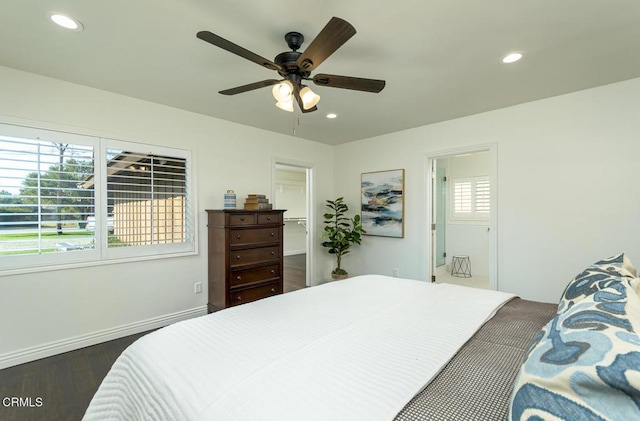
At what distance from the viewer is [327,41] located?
1494mm

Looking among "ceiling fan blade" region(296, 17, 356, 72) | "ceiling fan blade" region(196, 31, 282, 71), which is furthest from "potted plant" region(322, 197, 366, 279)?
"ceiling fan blade" region(196, 31, 282, 71)

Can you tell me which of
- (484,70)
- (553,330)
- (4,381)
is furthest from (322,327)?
(4,381)

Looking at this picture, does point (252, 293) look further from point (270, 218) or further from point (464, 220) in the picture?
point (464, 220)

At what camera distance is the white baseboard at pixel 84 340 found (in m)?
2.43

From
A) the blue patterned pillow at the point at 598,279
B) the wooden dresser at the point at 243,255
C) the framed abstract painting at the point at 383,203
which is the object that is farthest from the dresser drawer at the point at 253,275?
the blue patterned pillow at the point at 598,279

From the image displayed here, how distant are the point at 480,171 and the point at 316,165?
309cm

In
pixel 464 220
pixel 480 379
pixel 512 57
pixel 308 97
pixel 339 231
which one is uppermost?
pixel 512 57

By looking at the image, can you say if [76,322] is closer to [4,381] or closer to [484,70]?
[4,381]

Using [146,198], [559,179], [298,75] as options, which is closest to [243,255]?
[146,198]

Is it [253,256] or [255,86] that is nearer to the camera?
[255,86]

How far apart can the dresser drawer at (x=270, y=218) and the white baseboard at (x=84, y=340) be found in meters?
1.36

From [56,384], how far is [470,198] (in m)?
6.11

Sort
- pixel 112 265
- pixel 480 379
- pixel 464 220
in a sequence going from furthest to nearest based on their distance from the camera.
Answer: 1. pixel 464 220
2. pixel 112 265
3. pixel 480 379

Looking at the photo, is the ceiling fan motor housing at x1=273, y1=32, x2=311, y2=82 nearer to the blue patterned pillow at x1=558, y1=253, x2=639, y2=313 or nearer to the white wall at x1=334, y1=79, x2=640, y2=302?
the blue patterned pillow at x1=558, y1=253, x2=639, y2=313
